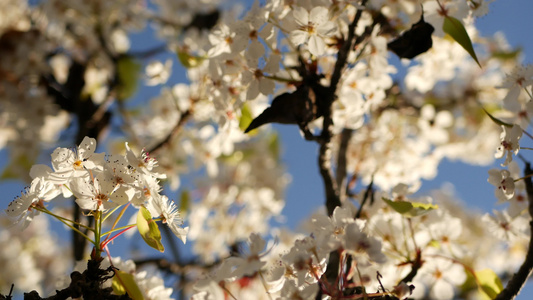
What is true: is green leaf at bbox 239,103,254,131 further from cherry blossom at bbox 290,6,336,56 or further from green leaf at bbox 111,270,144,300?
green leaf at bbox 111,270,144,300

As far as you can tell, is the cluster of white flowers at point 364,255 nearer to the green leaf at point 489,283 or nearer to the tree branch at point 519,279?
the green leaf at point 489,283

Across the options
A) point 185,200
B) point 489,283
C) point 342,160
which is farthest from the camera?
point 185,200

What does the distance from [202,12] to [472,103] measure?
7.67 feet

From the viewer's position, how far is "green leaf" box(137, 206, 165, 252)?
1104 millimetres

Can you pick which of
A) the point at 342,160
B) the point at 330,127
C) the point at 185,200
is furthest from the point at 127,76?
the point at 330,127

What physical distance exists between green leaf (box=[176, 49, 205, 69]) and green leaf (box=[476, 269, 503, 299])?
125 centimetres

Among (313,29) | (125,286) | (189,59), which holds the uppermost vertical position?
(189,59)

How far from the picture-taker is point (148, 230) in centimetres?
112

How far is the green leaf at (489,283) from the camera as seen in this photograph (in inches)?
54.0

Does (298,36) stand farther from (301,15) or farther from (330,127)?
(330,127)

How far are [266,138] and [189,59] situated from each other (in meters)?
2.25

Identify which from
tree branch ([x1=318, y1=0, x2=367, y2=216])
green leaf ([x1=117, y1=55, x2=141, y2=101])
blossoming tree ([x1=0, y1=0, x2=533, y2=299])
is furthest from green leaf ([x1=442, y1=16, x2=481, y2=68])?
green leaf ([x1=117, y1=55, x2=141, y2=101])

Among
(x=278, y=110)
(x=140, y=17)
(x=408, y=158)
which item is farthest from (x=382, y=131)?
(x=140, y=17)

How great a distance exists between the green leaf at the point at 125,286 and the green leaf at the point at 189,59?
95 centimetres
